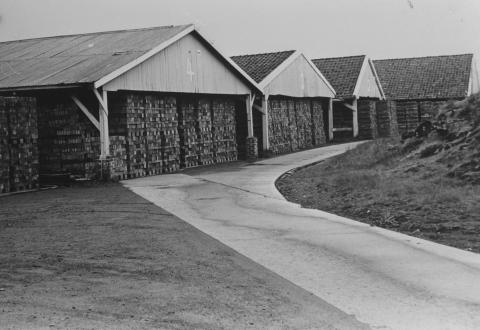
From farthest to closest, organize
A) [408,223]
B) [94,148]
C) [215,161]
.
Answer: [215,161] → [94,148] → [408,223]

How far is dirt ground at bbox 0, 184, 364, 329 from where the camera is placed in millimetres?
5484

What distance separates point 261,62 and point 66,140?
12883 millimetres

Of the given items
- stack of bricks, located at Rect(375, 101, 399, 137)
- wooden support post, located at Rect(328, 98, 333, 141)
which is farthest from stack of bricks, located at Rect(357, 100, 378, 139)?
wooden support post, located at Rect(328, 98, 333, 141)

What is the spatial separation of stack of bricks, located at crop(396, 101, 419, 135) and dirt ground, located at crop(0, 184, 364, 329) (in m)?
29.8

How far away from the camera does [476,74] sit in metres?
47.5

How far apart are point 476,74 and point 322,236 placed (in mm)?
41854

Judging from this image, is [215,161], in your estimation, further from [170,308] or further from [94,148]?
[170,308]

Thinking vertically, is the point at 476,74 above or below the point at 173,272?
above

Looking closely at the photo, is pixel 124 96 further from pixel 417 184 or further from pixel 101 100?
pixel 417 184

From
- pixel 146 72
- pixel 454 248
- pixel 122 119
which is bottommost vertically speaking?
pixel 454 248

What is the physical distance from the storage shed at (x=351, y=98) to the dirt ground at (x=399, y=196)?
18.2m

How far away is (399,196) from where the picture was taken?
11.8 metres

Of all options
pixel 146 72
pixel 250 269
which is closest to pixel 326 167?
pixel 146 72

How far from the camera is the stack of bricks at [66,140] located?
18.3m
